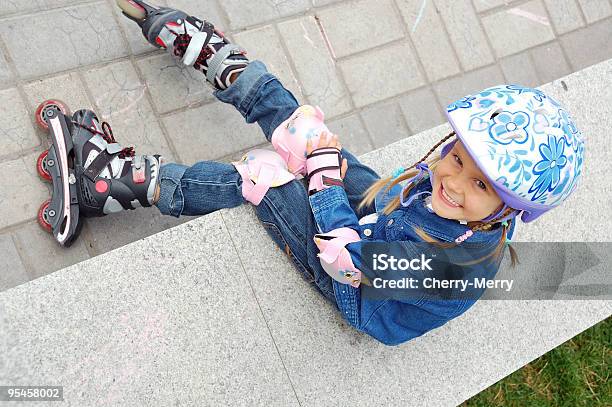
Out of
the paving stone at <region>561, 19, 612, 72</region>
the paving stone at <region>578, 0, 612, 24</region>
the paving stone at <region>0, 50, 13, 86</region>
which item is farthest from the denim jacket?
the paving stone at <region>578, 0, 612, 24</region>

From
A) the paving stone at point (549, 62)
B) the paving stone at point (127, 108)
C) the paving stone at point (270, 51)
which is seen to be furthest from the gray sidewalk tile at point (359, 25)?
the paving stone at point (127, 108)

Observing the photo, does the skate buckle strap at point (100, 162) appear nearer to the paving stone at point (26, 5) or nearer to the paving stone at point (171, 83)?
the paving stone at point (171, 83)

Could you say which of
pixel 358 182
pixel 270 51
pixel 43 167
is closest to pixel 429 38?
pixel 270 51

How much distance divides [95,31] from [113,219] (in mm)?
828

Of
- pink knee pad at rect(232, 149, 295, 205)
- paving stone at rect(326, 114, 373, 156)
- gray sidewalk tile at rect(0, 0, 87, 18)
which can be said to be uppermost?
gray sidewalk tile at rect(0, 0, 87, 18)

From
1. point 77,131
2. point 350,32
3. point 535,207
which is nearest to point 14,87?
point 77,131

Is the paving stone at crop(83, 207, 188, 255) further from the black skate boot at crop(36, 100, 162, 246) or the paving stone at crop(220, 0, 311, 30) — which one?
the paving stone at crop(220, 0, 311, 30)

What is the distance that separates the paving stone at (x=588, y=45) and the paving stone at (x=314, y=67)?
5.21ft

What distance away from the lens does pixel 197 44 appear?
8.89ft

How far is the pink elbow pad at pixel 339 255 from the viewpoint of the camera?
2.19 meters

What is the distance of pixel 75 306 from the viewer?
2131 millimetres

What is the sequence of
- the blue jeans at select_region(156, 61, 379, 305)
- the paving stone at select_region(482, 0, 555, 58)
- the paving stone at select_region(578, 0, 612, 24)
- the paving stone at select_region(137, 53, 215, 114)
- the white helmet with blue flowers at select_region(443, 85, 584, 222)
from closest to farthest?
the white helmet with blue flowers at select_region(443, 85, 584, 222) → the blue jeans at select_region(156, 61, 379, 305) → the paving stone at select_region(137, 53, 215, 114) → the paving stone at select_region(482, 0, 555, 58) → the paving stone at select_region(578, 0, 612, 24)

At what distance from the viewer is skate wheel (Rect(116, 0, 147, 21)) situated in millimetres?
2672

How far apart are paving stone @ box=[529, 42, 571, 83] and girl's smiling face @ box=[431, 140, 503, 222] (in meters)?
2.10
